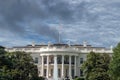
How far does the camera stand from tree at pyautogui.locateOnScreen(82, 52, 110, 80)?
8656 centimetres

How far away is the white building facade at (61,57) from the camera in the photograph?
132750 millimetres

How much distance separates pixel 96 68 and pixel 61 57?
45058mm

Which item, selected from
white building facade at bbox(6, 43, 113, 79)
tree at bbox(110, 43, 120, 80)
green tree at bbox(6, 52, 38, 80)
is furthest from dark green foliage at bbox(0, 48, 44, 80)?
white building facade at bbox(6, 43, 113, 79)

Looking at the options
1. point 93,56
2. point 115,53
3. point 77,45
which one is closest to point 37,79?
point 93,56

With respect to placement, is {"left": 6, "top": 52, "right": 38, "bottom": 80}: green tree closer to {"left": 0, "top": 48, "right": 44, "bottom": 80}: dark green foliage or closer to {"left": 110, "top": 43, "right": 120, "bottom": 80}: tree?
{"left": 0, "top": 48, "right": 44, "bottom": 80}: dark green foliage

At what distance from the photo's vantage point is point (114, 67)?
76.2 m

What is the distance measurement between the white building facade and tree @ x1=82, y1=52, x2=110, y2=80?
1502 inches

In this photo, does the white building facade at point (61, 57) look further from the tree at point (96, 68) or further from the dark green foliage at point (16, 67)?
the tree at point (96, 68)

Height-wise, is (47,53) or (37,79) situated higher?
(47,53)

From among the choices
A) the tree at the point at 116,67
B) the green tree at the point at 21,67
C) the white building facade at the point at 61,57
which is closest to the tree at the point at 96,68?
the tree at the point at 116,67

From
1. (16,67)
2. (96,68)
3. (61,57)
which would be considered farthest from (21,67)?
(61,57)

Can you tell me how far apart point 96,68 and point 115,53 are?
11.6 meters

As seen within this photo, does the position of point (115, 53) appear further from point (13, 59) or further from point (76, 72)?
point (76, 72)

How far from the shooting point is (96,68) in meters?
89.2
